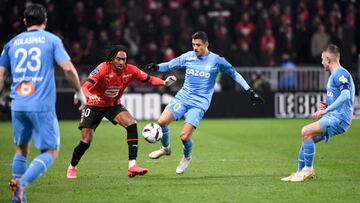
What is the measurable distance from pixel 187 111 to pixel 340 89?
2.68m

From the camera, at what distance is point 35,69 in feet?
26.6

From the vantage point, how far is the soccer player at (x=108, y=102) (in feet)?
37.3

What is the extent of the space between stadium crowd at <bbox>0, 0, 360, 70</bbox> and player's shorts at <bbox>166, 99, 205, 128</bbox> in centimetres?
1200

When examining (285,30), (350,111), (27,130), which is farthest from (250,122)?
(27,130)

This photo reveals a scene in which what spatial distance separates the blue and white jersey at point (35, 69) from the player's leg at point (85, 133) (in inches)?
128

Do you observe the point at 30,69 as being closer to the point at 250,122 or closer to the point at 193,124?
the point at 193,124

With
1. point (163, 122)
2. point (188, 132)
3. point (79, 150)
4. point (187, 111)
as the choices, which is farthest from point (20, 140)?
point (187, 111)

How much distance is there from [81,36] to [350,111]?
14762 millimetres

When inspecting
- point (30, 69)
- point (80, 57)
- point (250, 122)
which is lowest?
point (250, 122)

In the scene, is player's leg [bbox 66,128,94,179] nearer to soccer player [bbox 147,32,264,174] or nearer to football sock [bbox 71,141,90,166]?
football sock [bbox 71,141,90,166]

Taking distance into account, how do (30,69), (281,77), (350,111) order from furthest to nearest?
1. (281,77)
2. (350,111)
3. (30,69)

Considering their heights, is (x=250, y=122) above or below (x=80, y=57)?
below

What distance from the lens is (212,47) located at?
954 inches

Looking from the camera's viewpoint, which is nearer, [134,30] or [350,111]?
[350,111]
